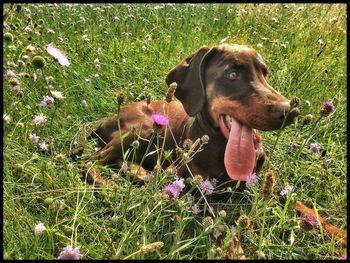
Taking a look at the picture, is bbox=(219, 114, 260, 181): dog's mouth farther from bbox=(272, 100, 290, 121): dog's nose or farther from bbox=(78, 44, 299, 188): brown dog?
bbox=(272, 100, 290, 121): dog's nose

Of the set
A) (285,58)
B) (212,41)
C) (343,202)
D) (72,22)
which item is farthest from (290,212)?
(72,22)

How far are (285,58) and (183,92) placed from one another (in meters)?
2.33

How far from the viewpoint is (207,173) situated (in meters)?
3.01

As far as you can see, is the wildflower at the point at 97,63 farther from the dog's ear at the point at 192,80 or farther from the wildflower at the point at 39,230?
the wildflower at the point at 39,230

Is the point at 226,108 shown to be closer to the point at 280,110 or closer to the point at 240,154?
the point at 240,154

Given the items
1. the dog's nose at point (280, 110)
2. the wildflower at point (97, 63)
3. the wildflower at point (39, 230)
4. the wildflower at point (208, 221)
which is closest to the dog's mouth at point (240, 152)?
the dog's nose at point (280, 110)

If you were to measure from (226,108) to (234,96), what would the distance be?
0.27 ft

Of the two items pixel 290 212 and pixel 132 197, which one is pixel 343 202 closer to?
pixel 290 212

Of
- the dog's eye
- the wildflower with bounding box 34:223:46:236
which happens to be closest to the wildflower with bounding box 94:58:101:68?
the dog's eye

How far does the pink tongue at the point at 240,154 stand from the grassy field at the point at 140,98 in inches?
5.4

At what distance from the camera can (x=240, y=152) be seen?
2.70m

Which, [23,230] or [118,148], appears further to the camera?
[118,148]

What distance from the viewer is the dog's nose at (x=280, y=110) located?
8.04 feet

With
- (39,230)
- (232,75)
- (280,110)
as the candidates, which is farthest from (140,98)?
(39,230)
